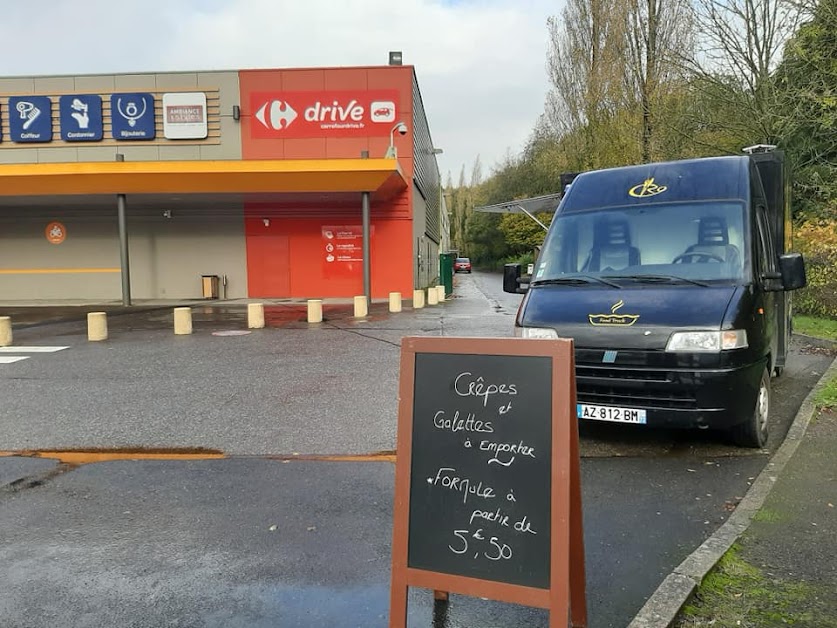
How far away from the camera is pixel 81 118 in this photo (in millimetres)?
22125

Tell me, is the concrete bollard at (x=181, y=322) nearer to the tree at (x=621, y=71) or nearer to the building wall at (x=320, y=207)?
the building wall at (x=320, y=207)

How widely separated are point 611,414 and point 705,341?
89 cm

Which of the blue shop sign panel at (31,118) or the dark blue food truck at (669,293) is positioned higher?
the blue shop sign panel at (31,118)

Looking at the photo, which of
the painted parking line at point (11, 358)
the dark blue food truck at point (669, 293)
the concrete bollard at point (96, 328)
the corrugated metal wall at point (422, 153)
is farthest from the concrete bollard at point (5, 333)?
the corrugated metal wall at point (422, 153)

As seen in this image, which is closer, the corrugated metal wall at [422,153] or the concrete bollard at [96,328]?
the concrete bollard at [96,328]

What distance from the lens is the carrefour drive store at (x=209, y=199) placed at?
2127cm

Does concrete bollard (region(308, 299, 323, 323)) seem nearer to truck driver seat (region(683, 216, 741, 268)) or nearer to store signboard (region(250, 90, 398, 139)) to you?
store signboard (region(250, 90, 398, 139))

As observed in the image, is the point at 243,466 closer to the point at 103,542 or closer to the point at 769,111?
the point at 103,542

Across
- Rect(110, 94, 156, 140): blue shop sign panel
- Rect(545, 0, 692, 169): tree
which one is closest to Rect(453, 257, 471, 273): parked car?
Rect(545, 0, 692, 169): tree

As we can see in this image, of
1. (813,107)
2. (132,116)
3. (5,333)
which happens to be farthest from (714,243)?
(132,116)

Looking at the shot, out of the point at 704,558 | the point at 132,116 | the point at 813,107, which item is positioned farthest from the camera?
the point at 132,116

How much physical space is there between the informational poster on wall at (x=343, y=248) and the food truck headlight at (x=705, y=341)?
17789 millimetres

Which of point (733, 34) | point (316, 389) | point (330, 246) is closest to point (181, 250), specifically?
point (330, 246)

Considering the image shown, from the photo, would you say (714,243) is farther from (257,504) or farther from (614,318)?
(257,504)
